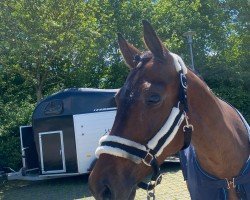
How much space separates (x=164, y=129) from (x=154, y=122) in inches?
2.8

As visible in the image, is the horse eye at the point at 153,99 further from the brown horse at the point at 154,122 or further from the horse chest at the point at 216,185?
the horse chest at the point at 216,185

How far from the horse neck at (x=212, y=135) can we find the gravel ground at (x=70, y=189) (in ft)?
18.5

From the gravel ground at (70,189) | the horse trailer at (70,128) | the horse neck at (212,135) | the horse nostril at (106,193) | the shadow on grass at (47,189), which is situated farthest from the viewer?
the horse trailer at (70,128)

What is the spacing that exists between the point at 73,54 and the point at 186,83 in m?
11.7

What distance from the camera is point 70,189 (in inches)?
422

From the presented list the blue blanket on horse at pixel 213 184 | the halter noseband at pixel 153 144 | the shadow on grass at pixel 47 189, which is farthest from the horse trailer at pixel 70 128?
the halter noseband at pixel 153 144

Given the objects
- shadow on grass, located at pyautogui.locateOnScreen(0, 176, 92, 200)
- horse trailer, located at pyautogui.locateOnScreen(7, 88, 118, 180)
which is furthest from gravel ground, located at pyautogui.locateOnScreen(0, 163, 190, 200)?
horse trailer, located at pyautogui.locateOnScreen(7, 88, 118, 180)

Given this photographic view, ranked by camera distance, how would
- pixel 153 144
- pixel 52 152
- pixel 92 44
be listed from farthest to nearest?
pixel 92 44 < pixel 52 152 < pixel 153 144

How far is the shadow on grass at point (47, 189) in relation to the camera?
397 inches

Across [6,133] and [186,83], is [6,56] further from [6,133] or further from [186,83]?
[186,83]

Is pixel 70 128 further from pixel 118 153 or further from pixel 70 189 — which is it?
pixel 118 153

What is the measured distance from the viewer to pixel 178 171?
11.5 m

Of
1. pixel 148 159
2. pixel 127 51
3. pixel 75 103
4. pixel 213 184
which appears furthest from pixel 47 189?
pixel 148 159

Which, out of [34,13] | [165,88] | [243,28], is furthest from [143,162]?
[243,28]
